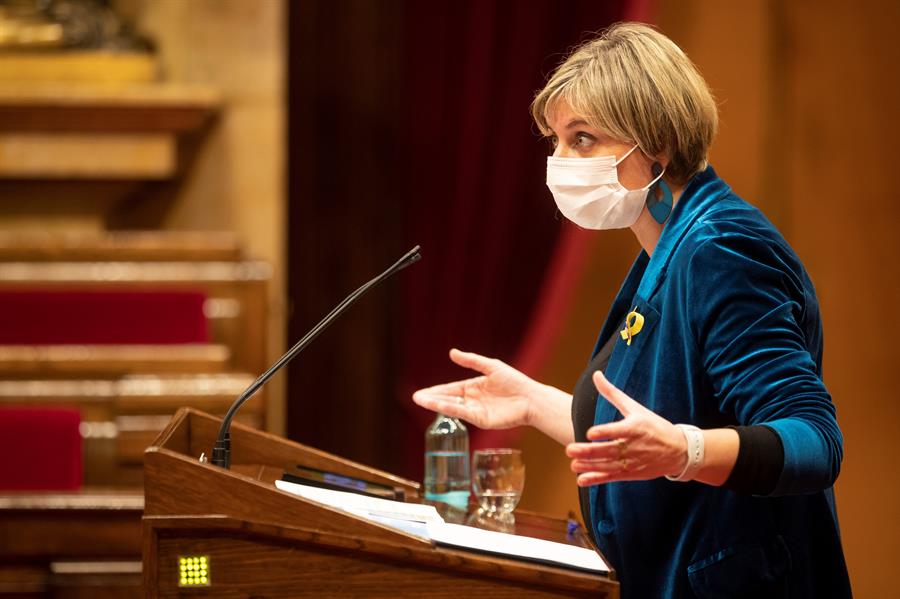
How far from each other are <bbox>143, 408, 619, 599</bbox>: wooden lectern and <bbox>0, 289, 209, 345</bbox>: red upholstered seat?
227cm

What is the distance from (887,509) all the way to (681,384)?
2.74 metres

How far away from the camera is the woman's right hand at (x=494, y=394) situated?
1.83 metres

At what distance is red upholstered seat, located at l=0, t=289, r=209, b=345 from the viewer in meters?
3.50

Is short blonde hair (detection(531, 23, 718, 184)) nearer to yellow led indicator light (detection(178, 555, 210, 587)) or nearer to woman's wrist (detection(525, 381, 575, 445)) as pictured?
woman's wrist (detection(525, 381, 575, 445))

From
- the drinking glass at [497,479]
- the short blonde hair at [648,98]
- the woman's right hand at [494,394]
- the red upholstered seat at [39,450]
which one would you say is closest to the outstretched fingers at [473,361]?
the woman's right hand at [494,394]

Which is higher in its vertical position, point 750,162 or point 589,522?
point 750,162

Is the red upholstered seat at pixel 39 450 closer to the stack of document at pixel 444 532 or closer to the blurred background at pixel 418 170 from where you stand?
the blurred background at pixel 418 170

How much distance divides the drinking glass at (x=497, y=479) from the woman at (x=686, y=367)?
0.12 meters

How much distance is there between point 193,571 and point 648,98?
0.83 m

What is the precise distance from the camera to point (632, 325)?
1562mm

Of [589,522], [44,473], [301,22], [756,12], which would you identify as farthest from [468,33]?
[589,522]

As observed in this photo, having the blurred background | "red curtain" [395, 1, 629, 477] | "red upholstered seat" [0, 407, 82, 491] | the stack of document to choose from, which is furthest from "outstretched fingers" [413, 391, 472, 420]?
"red curtain" [395, 1, 629, 477]

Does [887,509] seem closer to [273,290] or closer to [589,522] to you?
[273,290]

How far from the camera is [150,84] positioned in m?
3.81
